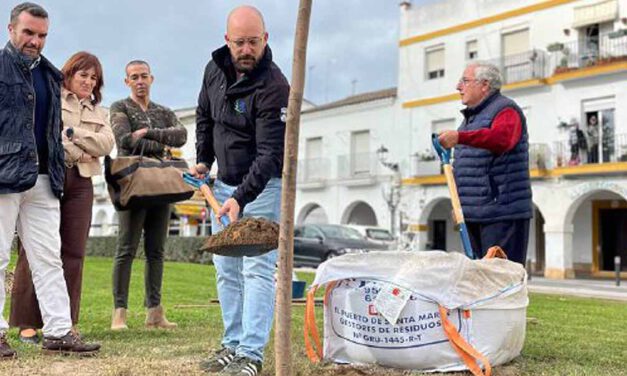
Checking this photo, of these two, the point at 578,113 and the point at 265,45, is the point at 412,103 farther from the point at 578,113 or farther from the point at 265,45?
the point at 265,45

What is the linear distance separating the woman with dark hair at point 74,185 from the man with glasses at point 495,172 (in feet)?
8.04

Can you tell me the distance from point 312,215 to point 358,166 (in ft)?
16.4

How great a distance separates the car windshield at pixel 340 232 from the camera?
2397cm

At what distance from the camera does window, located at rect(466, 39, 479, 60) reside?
28652mm

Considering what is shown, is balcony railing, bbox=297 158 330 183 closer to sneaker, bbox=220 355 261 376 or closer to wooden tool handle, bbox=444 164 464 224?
wooden tool handle, bbox=444 164 464 224

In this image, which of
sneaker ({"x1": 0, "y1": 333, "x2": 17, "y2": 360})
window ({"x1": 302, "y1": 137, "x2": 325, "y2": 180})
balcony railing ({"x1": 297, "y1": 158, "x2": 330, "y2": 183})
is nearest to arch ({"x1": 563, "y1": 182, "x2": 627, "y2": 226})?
balcony railing ({"x1": 297, "y1": 158, "x2": 330, "y2": 183})

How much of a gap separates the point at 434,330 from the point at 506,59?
2505cm

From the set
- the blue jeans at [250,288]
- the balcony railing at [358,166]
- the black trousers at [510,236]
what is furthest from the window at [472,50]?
the blue jeans at [250,288]

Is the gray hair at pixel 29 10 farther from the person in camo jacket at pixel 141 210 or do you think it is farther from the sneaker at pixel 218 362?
the sneaker at pixel 218 362

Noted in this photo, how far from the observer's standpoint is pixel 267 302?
12.8ft

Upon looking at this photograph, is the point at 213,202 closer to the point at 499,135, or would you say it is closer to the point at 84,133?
the point at 84,133

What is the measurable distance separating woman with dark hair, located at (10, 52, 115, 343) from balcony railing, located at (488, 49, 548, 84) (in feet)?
76.4

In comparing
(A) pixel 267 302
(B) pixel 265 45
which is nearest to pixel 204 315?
(A) pixel 267 302

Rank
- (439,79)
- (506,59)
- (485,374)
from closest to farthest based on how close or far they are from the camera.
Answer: (485,374) < (506,59) < (439,79)
